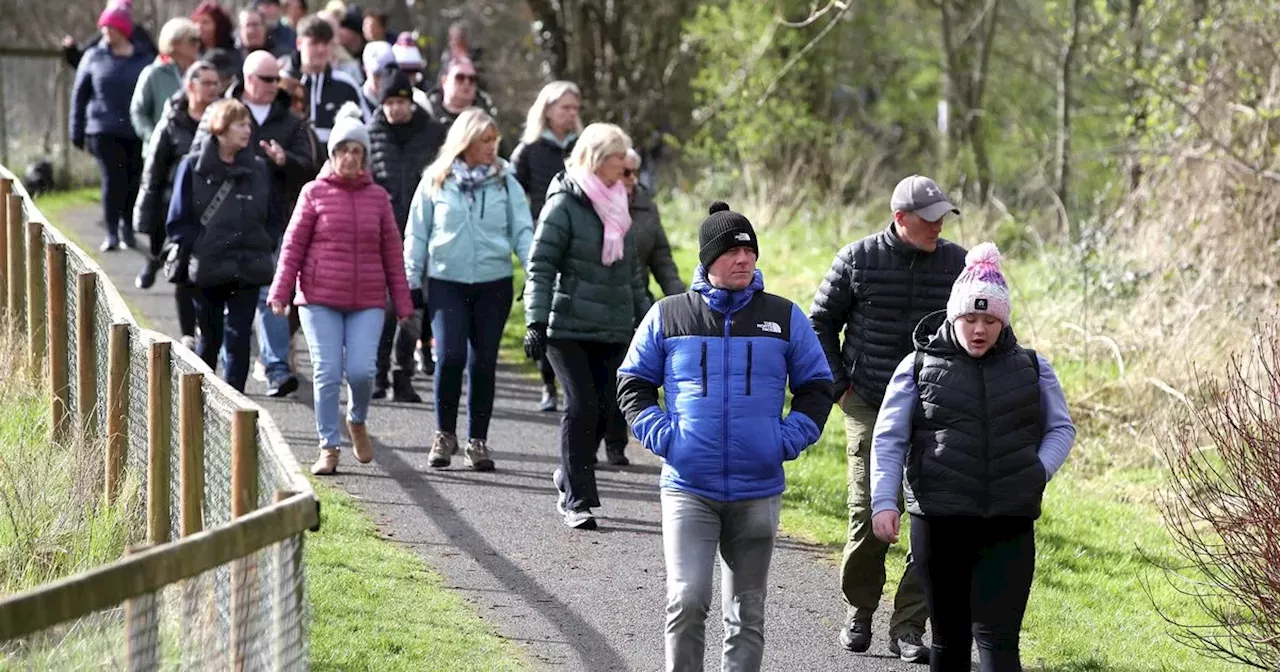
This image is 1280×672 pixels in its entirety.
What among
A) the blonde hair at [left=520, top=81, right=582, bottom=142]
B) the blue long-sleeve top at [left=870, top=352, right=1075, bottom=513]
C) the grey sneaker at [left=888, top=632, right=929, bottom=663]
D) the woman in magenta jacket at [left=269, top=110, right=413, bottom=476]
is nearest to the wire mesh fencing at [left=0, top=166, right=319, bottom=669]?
the woman in magenta jacket at [left=269, top=110, right=413, bottom=476]

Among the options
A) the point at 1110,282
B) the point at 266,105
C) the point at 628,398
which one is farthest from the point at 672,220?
the point at 628,398

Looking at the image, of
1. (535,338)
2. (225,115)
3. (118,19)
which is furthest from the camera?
(118,19)

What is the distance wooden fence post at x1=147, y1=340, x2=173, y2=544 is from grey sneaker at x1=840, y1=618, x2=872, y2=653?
268cm

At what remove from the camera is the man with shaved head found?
37.1ft

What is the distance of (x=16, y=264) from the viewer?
34.3ft

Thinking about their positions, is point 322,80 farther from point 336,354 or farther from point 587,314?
point 587,314

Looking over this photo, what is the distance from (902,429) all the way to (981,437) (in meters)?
0.27

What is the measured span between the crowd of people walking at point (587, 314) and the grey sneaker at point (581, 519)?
37 millimetres

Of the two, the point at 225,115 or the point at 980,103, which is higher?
the point at 980,103

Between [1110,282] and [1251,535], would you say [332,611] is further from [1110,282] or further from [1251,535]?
[1110,282]

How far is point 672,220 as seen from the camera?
21672 mm

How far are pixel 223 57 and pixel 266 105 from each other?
7.25ft

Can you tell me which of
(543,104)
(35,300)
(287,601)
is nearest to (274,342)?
(35,300)

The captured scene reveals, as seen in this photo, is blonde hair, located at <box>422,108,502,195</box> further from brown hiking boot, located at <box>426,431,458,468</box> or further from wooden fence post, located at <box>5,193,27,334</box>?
wooden fence post, located at <box>5,193,27,334</box>
